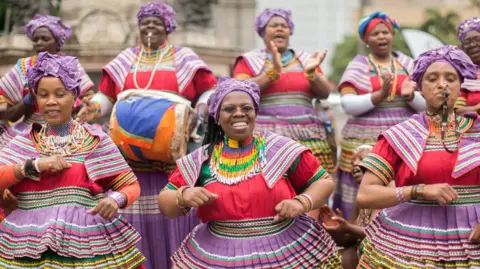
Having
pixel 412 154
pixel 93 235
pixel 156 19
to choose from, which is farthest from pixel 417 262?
pixel 156 19

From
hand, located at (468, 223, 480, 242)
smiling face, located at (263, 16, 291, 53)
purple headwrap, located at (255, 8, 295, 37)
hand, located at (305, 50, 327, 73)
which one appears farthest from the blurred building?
hand, located at (468, 223, 480, 242)

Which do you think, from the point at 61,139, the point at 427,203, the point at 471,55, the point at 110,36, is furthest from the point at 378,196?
the point at 110,36

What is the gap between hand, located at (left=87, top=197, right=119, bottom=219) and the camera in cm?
525

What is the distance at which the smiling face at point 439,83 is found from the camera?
16.6 feet

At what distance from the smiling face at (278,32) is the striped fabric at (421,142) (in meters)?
2.57

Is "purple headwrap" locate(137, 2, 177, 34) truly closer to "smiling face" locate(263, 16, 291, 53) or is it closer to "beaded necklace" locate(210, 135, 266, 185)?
"smiling face" locate(263, 16, 291, 53)

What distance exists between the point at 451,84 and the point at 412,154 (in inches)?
18.1

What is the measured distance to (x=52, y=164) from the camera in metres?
5.25

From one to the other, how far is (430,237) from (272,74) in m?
2.66

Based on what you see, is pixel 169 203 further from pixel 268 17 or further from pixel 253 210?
pixel 268 17

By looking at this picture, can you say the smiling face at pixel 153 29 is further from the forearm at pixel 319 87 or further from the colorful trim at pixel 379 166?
the colorful trim at pixel 379 166

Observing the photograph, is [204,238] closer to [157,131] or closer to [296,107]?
[157,131]

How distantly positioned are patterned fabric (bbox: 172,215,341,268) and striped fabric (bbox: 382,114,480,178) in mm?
688

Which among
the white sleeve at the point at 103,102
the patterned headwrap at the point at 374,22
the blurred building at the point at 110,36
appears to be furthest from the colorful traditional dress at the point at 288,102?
the blurred building at the point at 110,36
